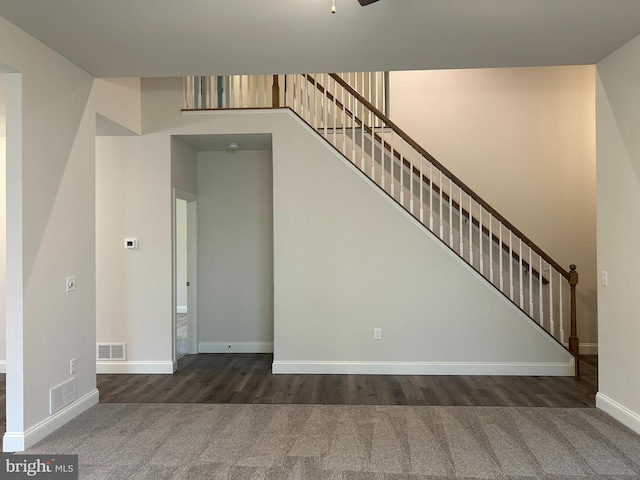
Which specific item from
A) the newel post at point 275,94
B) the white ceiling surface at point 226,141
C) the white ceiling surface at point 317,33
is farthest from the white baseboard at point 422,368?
the white ceiling surface at point 317,33

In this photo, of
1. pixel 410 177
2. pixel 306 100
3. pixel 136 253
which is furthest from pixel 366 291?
pixel 136 253

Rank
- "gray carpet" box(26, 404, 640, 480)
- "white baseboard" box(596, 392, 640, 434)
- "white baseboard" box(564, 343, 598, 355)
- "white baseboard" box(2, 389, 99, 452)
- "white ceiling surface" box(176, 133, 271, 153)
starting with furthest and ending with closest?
1. "white baseboard" box(564, 343, 598, 355)
2. "white ceiling surface" box(176, 133, 271, 153)
3. "white baseboard" box(596, 392, 640, 434)
4. "white baseboard" box(2, 389, 99, 452)
5. "gray carpet" box(26, 404, 640, 480)

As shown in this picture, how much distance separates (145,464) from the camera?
268 cm

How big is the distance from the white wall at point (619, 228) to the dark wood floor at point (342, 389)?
496 mm

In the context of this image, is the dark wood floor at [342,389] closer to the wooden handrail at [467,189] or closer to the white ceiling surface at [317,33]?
the wooden handrail at [467,189]

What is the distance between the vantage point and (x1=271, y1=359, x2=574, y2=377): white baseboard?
176 inches

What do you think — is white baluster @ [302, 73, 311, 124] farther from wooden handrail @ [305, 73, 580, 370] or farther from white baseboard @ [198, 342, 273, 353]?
white baseboard @ [198, 342, 273, 353]

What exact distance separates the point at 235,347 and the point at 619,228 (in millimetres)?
4440

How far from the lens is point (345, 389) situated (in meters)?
4.09

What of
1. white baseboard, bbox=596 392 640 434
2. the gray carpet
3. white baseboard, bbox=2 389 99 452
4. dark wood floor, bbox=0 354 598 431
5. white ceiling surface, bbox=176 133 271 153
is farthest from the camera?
white ceiling surface, bbox=176 133 271 153

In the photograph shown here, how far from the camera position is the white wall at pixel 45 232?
290 cm

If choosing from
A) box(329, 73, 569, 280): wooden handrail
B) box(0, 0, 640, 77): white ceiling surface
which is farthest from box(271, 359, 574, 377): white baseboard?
box(0, 0, 640, 77): white ceiling surface

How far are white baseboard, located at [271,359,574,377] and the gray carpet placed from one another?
37.8 inches

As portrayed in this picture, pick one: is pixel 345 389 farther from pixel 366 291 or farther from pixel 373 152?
pixel 373 152
